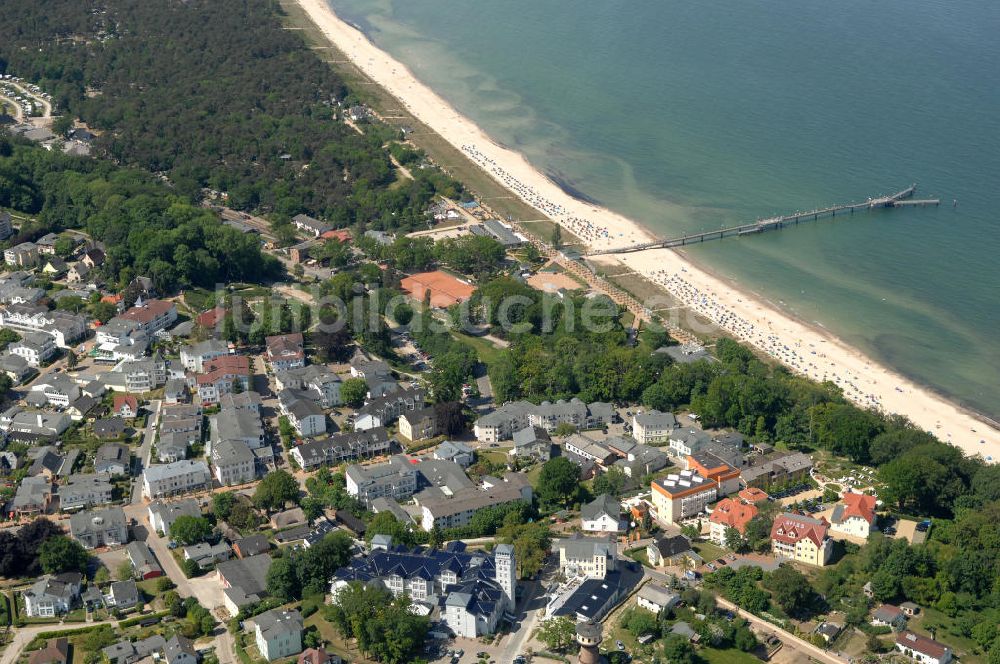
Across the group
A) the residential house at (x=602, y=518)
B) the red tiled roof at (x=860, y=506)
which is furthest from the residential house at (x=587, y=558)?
the red tiled roof at (x=860, y=506)

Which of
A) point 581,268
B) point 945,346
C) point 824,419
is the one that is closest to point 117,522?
point 824,419

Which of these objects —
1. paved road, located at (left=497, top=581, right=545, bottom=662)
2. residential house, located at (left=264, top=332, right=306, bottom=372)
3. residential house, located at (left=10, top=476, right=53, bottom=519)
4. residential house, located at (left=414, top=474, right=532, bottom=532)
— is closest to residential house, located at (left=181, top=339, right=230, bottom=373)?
residential house, located at (left=264, top=332, right=306, bottom=372)

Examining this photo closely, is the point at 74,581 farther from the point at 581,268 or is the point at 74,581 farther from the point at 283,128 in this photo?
the point at 283,128

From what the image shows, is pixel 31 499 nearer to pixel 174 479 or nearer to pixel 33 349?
pixel 174 479

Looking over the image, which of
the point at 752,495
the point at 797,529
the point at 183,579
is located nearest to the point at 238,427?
the point at 183,579

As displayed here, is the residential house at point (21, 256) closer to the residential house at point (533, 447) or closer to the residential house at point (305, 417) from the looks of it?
the residential house at point (305, 417)

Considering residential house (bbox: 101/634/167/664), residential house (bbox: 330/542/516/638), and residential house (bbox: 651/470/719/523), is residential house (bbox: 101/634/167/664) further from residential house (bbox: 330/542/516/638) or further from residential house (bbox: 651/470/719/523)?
residential house (bbox: 651/470/719/523)
